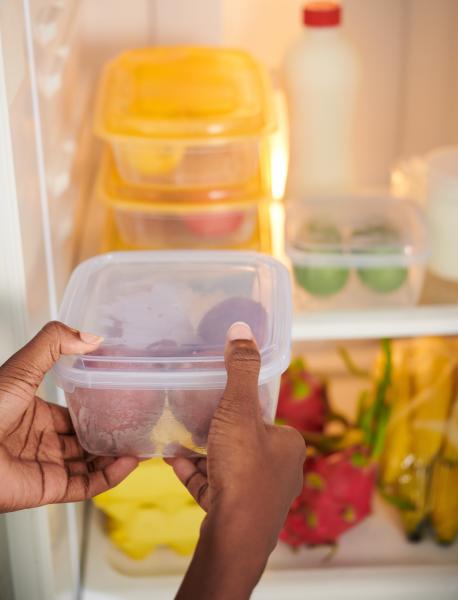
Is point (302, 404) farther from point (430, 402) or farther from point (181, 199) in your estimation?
point (181, 199)

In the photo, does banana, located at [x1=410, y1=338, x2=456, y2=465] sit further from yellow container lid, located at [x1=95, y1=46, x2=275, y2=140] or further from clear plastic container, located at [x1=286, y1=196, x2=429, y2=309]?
yellow container lid, located at [x1=95, y1=46, x2=275, y2=140]

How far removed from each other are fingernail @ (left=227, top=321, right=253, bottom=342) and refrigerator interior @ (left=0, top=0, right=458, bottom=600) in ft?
0.61

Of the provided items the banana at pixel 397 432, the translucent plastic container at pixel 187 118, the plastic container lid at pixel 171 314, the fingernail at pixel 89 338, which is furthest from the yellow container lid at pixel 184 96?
the banana at pixel 397 432

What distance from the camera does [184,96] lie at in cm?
112

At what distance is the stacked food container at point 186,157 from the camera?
40.7 inches

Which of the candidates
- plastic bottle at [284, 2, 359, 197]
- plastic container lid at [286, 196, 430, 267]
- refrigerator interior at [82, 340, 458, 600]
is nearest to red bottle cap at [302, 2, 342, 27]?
plastic bottle at [284, 2, 359, 197]

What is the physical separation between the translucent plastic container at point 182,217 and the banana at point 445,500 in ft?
1.36

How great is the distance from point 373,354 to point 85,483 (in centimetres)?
98

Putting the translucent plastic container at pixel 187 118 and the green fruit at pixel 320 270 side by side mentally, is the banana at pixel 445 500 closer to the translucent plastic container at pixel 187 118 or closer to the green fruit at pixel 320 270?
the green fruit at pixel 320 270

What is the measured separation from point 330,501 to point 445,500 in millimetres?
158

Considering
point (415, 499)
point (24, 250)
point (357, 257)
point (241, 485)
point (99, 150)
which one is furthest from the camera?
point (99, 150)

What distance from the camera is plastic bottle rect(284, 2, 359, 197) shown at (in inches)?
45.5

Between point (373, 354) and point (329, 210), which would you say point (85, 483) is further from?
point (373, 354)

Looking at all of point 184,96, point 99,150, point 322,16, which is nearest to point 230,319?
point 184,96
